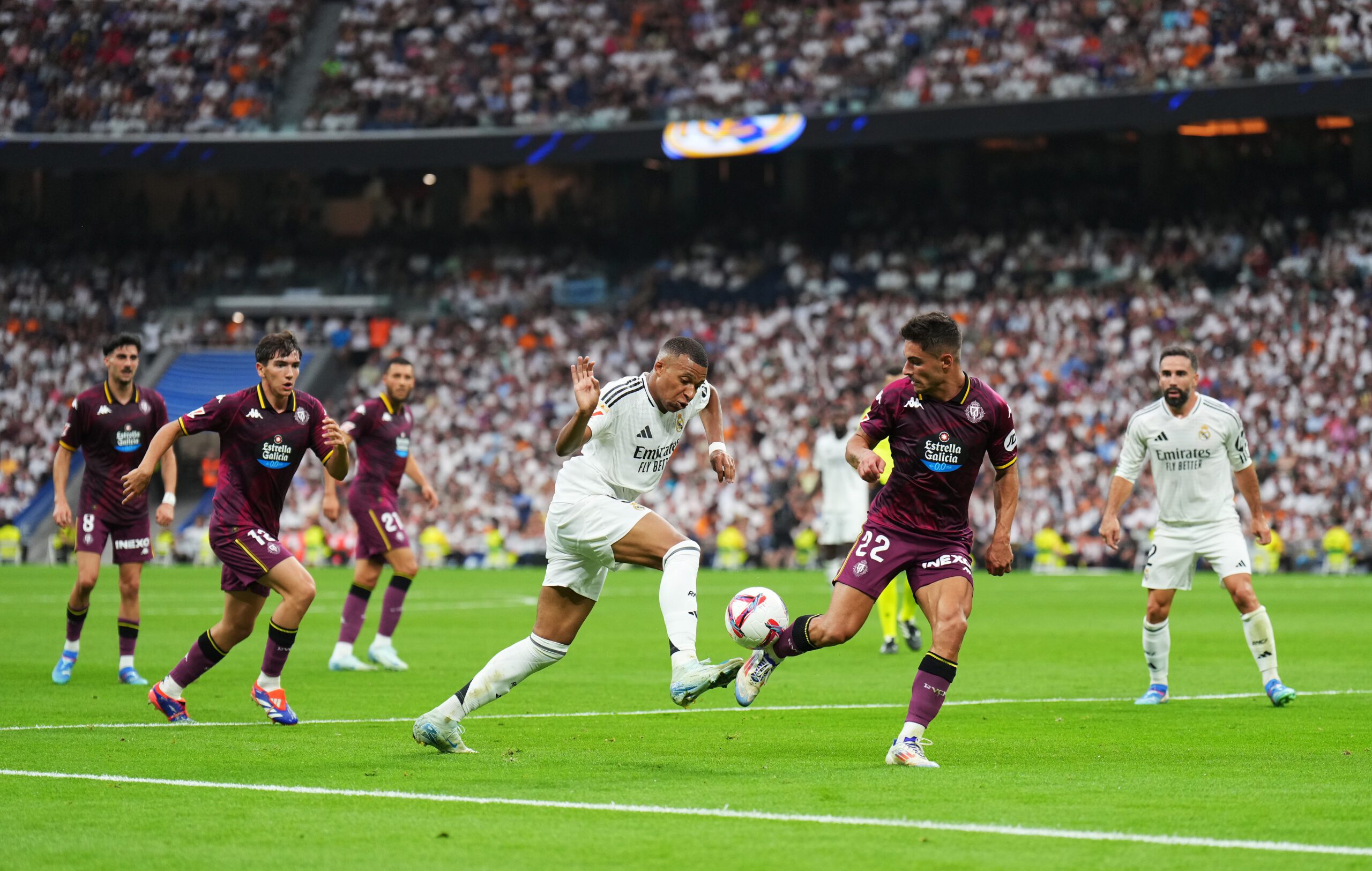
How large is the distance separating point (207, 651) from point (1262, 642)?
7.38 m

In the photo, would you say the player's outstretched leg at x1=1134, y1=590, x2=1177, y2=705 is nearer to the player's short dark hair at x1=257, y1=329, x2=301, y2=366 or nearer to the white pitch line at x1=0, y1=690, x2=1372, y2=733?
the white pitch line at x1=0, y1=690, x2=1372, y2=733

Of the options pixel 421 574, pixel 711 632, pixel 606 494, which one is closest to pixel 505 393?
pixel 421 574

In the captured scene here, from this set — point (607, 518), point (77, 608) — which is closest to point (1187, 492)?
point (607, 518)

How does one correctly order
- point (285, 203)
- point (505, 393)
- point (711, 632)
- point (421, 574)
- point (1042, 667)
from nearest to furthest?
point (1042, 667) < point (711, 632) < point (421, 574) < point (505, 393) < point (285, 203)

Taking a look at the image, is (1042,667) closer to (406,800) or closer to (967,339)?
(406,800)

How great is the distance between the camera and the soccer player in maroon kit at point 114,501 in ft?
46.1

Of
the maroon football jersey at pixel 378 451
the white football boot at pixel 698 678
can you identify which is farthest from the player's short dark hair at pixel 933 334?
the maroon football jersey at pixel 378 451

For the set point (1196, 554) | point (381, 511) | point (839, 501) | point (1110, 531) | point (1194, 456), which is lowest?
point (839, 501)

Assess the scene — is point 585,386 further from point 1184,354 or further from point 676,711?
point 1184,354

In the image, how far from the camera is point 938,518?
29.9 ft

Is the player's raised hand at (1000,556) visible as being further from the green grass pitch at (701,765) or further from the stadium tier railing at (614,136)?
the stadium tier railing at (614,136)

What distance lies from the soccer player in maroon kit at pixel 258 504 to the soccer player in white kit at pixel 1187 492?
5.77 metres

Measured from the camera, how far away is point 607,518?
343 inches

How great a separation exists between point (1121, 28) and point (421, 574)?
64.8ft
